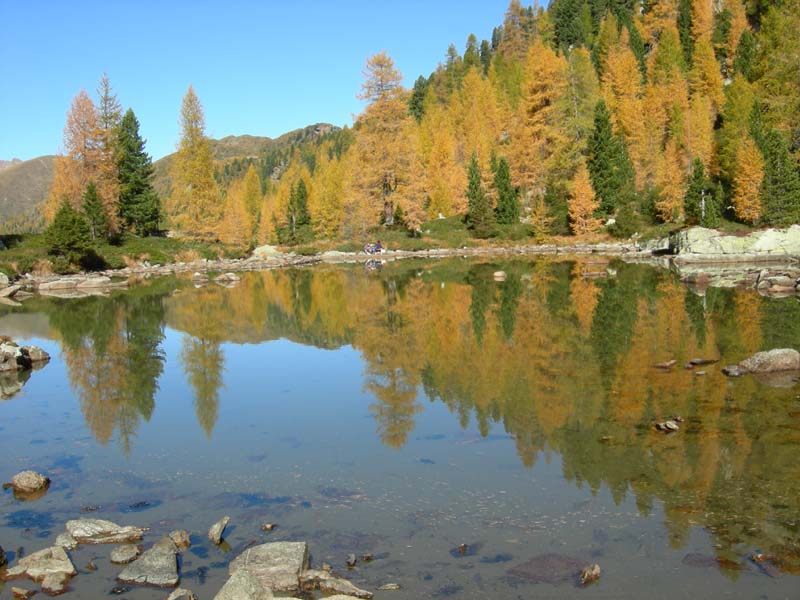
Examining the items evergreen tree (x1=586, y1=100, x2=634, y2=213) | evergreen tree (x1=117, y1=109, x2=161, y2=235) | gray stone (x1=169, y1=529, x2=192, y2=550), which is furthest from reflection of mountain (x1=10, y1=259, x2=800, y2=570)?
evergreen tree (x1=117, y1=109, x2=161, y2=235)

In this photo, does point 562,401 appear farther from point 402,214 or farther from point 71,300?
point 402,214

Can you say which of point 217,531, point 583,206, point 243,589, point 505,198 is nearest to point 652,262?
point 583,206

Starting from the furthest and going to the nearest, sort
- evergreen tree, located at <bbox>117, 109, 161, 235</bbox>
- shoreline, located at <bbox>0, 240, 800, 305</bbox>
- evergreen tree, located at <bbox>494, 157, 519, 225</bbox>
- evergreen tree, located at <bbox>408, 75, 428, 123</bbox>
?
1. evergreen tree, located at <bbox>408, 75, 428, 123</bbox>
2. evergreen tree, located at <bbox>117, 109, 161, 235</bbox>
3. evergreen tree, located at <bbox>494, 157, 519, 225</bbox>
4. shoreline, located at <bbox>0, 240, 800, 305</bbox>

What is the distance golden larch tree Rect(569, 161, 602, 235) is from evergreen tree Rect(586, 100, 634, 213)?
157cm

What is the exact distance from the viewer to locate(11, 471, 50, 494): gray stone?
27.3ft

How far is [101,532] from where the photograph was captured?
691cm

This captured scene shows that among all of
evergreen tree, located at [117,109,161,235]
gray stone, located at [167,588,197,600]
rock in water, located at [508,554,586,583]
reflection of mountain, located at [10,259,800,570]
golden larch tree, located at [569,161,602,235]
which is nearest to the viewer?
gray stone, located at [167,588,197,600]

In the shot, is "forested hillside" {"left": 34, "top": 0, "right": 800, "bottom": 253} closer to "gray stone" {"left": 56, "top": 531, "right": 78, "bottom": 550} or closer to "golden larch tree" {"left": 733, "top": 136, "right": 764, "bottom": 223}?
"golden larch tree" {"left": 733, "top": 136, "right": 764, "bottom": 223}

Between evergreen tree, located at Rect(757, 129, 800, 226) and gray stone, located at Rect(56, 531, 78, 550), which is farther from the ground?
evergreen tree, located at Rect(757, 129, 800, 226)

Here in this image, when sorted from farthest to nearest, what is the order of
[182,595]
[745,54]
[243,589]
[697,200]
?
[745,54], [697,200], [182,595], [243,589]

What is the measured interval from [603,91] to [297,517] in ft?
245

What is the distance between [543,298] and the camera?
2295 cm

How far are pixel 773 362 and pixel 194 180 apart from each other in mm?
56463

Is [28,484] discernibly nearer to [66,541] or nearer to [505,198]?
[66,541]
